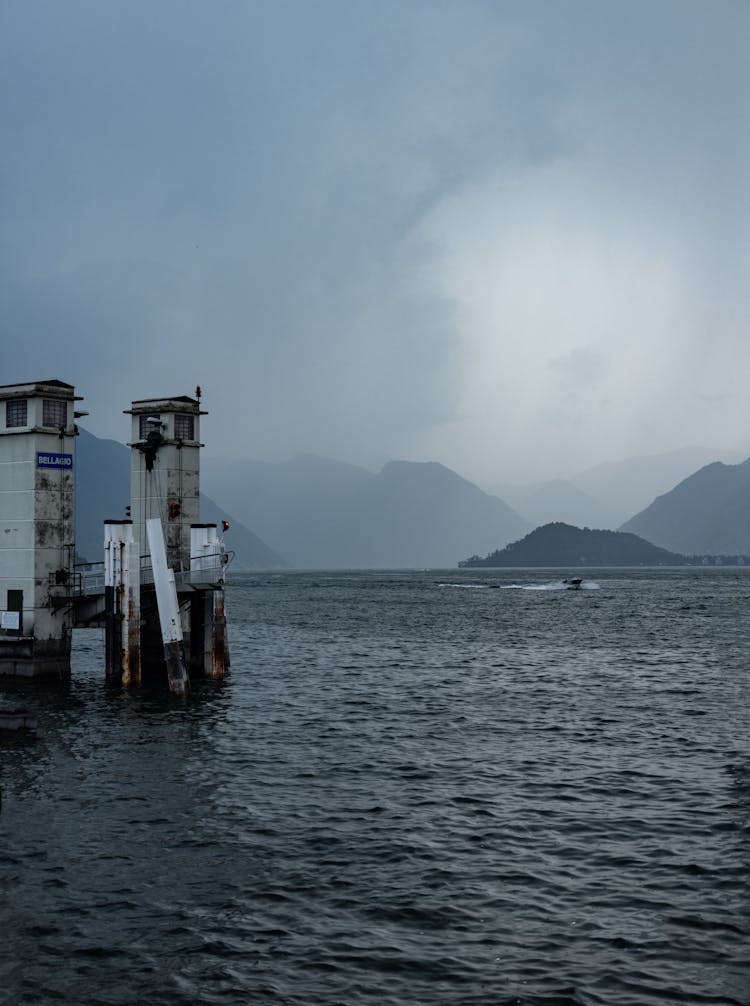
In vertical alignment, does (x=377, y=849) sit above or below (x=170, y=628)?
below

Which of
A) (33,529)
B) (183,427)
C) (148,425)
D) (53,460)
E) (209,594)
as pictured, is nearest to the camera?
(33,529)

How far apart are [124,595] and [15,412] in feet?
31.1

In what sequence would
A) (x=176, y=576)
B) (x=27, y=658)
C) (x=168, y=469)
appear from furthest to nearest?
(x=168, y=469) < (x=176, y=576) < (x=27, y=658)

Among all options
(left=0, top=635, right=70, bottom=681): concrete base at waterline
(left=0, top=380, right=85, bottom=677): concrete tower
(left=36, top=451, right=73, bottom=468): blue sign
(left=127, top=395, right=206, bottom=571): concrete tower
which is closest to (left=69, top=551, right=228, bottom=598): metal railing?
(left=0, top=380, right=85, bottom=677): concrete tower

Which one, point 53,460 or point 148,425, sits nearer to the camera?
point 53,460

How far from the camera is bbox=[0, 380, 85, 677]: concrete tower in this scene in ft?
128

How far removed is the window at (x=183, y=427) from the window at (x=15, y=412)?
732 cm

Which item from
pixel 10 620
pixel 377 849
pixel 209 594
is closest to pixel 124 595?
pixel 209 594

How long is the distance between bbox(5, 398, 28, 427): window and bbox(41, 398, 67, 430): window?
0.87m

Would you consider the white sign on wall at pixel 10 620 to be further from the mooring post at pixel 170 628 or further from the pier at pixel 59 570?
the mooring post at pixel 170 628

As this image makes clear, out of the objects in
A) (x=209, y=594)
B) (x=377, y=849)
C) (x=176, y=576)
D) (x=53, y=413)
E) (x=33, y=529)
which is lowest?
(x=377, y=849)

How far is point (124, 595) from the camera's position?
1517 inches

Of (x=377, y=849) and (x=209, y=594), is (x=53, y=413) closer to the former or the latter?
(x=209, y=594)

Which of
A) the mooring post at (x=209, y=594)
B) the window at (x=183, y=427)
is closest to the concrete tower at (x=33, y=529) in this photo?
the mooring post at (x=209, y=594)
